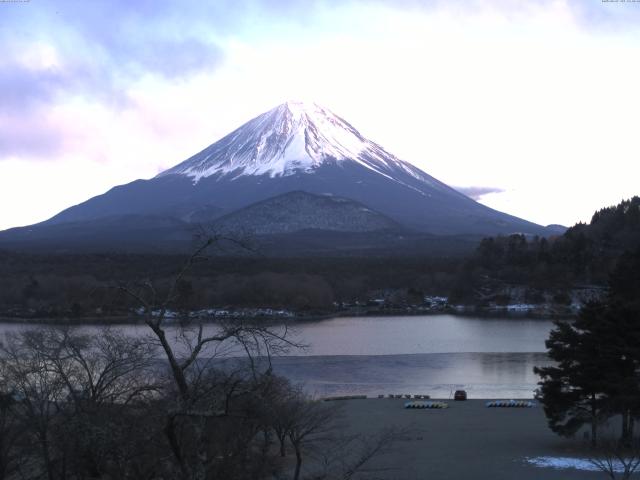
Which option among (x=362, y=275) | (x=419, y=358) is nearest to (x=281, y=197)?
(x=362, y=275)

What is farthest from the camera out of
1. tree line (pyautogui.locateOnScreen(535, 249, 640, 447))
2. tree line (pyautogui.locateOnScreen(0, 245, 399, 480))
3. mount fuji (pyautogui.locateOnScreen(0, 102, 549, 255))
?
mount fuji (pyautogui.locateOnScreen(0, 102, 549, 255))

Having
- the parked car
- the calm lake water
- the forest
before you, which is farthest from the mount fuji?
the parked car

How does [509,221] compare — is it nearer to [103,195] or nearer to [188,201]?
[188,201]

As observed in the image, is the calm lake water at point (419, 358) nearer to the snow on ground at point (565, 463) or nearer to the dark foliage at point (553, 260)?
the snow on ground at point (565, 463)

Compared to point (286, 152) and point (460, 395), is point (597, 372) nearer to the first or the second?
point (460, 395)

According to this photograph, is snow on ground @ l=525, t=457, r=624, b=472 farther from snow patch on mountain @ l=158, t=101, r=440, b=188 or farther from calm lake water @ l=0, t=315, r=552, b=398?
snow patch on mountain @ l=158, t=101, r=440, b=188

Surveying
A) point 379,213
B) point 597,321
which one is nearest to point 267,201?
point 379,213
